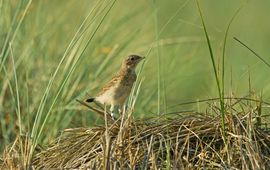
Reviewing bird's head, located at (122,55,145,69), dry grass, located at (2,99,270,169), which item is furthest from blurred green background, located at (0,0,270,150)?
dry grass, located at (2,99,270,169)

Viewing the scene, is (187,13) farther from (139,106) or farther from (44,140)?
(44,140)

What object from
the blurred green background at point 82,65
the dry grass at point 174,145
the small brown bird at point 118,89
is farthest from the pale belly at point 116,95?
the dry grass at point 174,145

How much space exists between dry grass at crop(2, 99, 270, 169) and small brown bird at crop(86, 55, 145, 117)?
68.1 inches

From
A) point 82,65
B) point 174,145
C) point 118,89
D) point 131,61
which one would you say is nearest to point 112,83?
point 118,89

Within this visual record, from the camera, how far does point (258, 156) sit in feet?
17.1

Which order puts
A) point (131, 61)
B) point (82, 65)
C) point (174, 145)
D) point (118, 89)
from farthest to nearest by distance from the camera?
point (82, 65) → point (131, 61) → point (118, 89) → point (174, 145)

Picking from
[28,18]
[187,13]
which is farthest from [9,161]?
[187,13]

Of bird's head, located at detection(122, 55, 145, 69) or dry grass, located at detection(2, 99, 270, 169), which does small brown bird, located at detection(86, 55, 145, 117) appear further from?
dry grass, located at detection(2, 99, 270, 169)

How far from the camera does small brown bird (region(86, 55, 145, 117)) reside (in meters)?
7.51

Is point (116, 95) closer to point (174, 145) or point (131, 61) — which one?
point (131, 61)

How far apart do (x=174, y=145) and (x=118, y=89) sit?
215 cm

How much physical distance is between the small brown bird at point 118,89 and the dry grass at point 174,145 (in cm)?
173

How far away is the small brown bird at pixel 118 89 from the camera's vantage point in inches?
296

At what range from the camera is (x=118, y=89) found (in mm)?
7508
